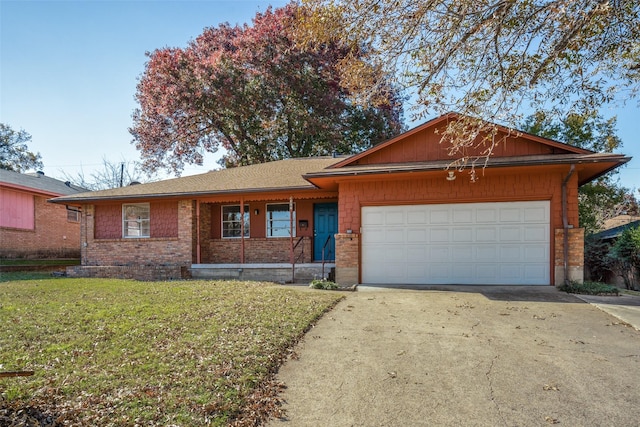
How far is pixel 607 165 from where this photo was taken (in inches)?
327

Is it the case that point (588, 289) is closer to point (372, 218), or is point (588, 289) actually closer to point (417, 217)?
point (417, 217)

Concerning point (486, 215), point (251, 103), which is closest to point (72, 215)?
point (251, 103)

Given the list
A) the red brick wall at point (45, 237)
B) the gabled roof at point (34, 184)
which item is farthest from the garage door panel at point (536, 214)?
the gabled roof at point (34, 184)

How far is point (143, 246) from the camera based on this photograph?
43.2 feet

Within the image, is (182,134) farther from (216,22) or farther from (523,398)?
(523,398)

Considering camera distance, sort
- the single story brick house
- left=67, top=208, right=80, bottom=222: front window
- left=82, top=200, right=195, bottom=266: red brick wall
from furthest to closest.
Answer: left=67, top=208, right=80, bottom=222: front window
left=82, top=200, right=195, bottom=266: red brick wall
the single story brick house

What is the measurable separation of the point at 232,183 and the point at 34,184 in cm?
1149

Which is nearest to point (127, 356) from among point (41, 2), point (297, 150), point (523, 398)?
point (523, 398)

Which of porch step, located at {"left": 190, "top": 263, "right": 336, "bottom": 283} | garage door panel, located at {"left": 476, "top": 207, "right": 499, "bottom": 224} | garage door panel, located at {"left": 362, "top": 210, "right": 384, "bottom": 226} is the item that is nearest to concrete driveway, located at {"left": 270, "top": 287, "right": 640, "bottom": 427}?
garage door panel, located at {"left": 476, "top": 207, "right": 499, "bottom": 224}

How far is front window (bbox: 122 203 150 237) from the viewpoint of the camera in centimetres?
1362

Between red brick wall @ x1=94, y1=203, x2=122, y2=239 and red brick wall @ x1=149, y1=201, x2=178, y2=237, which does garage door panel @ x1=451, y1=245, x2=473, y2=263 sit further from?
red brick wall @ x1=94, y1=203, x2=122, y2=239

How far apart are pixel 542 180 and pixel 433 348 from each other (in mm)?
6236

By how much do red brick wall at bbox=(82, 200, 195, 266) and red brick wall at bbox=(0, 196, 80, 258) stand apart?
14.8ft

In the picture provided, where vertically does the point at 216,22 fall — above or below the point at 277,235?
above
